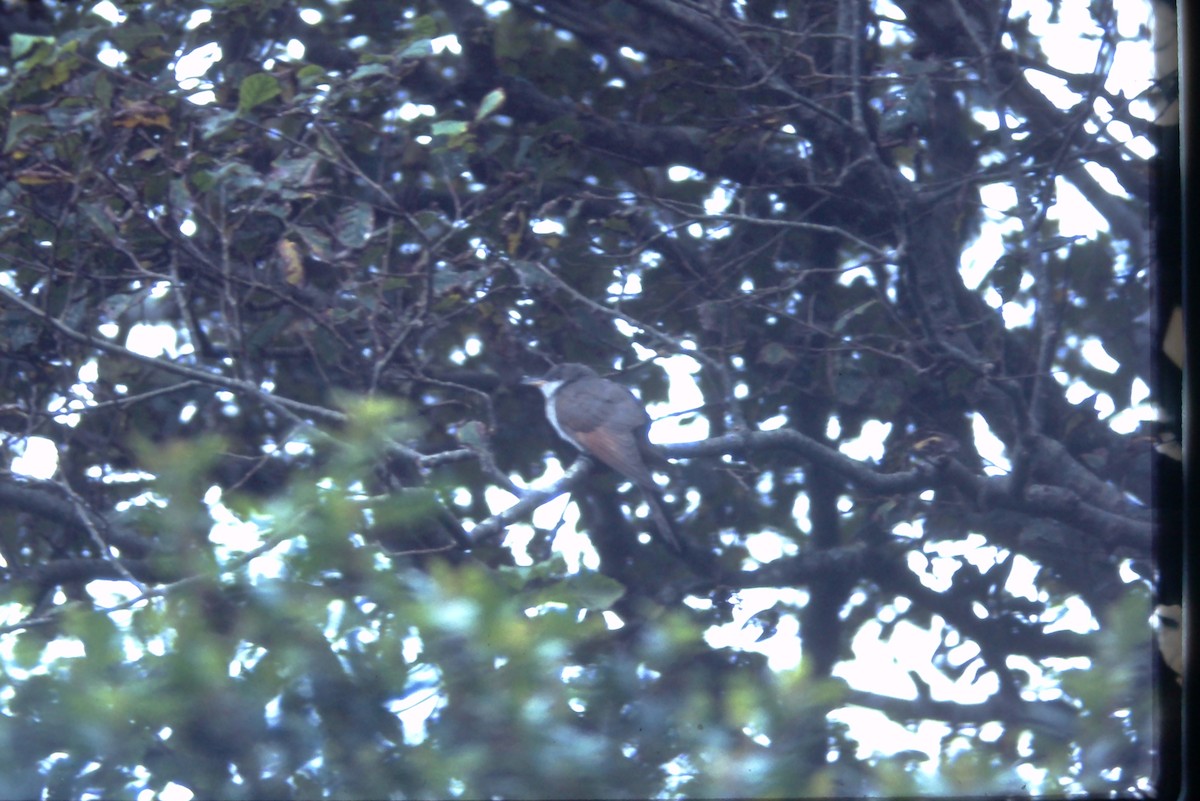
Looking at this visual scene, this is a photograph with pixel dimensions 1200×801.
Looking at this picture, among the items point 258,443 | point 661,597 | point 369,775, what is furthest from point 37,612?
point 661,597

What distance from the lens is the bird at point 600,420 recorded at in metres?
4.17

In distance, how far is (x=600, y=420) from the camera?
4.16m

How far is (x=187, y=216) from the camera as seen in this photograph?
4.12 m

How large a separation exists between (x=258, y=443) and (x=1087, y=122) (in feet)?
9.56

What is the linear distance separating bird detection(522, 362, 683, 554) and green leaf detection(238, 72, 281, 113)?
1.32 m

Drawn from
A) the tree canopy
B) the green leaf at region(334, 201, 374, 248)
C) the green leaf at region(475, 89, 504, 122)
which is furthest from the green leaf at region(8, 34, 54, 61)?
the green leaf at region(475, 89, 504, 122)

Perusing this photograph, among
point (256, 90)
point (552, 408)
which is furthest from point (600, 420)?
point (256, 90)

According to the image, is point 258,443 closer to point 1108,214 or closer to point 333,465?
point 333,465

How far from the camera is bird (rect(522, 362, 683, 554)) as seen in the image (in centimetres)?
417

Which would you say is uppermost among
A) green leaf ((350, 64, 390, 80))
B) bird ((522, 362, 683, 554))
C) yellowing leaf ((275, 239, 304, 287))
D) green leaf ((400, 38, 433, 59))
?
green leaf ((400, 38, 433, 59))

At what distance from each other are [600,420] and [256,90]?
5.24 feet

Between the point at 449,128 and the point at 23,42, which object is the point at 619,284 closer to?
the point at 449,128

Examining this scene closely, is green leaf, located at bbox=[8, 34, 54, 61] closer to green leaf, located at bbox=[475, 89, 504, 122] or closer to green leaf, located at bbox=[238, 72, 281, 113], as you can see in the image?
green leaf, located at bbox=[238, 72, 281, 113]

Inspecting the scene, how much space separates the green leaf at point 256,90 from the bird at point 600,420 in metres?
1.32
